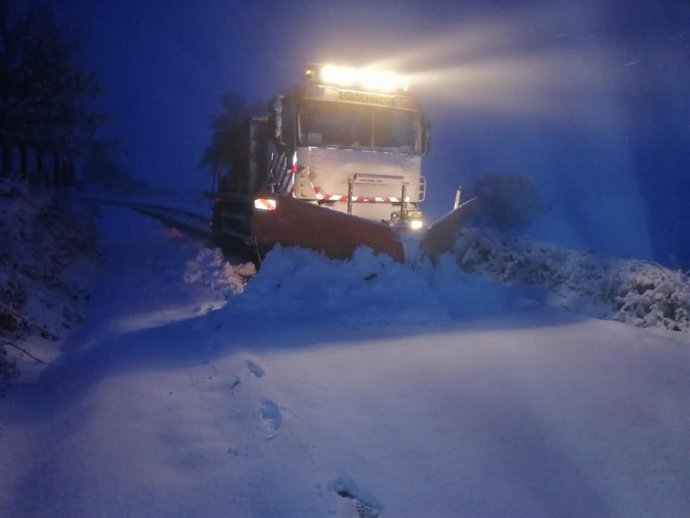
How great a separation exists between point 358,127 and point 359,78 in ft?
2.68

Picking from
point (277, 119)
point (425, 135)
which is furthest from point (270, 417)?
point (425, 135)

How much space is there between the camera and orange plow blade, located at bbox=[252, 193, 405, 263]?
22.9 ft

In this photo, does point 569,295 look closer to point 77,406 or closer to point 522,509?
point 522,509

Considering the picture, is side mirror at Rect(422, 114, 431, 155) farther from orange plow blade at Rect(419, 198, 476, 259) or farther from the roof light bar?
orange plow blade at Rect(419, 198, 476, 259)

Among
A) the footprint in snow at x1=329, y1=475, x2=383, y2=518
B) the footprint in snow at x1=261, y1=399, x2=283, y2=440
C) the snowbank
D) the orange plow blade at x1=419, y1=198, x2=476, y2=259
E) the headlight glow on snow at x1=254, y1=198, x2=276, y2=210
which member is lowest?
the footprint in snow at x1=329, y1=475, x2=383, y2=518

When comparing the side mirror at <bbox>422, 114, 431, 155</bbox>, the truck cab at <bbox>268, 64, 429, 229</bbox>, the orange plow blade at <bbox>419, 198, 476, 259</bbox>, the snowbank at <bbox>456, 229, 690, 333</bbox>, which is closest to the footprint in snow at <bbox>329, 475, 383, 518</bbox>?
the orange plow blade at <bbox>419, 198, 476, 259</bbox>

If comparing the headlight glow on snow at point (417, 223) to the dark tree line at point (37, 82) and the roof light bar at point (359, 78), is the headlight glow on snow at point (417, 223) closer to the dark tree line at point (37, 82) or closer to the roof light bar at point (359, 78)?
the roof light bar at point (359, 78)

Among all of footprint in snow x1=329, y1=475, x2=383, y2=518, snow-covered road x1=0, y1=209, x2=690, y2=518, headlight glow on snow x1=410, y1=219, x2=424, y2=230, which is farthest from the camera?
headlight glow on snow x1=410, y1=219, x2=424, y2=230

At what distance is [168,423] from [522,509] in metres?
2.38

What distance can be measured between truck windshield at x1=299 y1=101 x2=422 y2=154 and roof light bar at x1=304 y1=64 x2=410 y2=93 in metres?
0.35

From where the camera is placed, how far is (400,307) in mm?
6238

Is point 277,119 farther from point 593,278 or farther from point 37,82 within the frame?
point 37,82

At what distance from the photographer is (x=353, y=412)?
3.80 meters

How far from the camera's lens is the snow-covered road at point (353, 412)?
2934 millimetres
